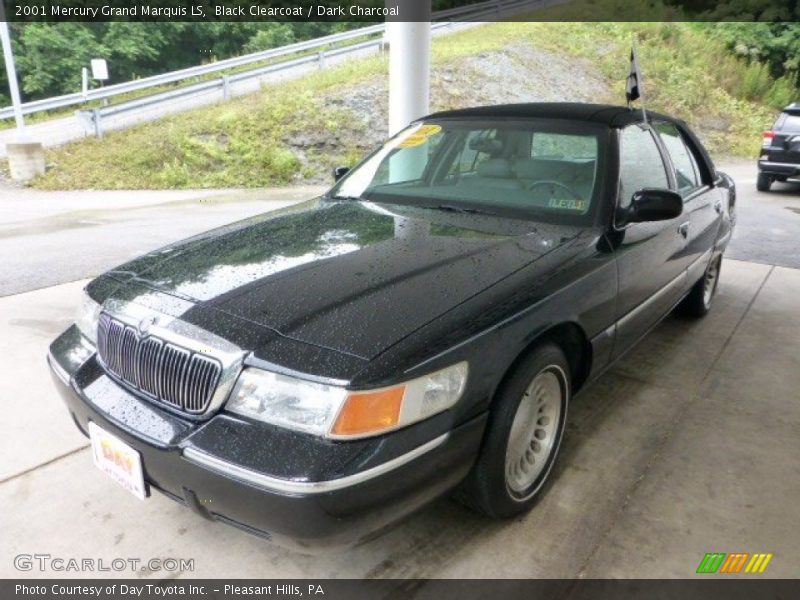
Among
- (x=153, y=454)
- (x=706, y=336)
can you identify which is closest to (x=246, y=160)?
(x=706, y=336)

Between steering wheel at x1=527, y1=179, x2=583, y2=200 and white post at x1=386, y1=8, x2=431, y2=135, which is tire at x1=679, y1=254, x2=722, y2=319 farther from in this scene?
white post at x1=386, y1=8, x2=431, y2=135

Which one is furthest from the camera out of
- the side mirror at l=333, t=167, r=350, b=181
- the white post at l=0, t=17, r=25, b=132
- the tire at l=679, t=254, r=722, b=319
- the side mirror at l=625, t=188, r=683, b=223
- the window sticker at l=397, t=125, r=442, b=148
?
the white post at l=0, t=17, r=25, b=132

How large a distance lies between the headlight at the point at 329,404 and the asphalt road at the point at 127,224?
419 cm

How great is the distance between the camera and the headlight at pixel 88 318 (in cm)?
238

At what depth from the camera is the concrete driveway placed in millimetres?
2230

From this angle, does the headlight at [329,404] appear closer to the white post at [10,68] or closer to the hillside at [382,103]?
the hillside at [382,103]

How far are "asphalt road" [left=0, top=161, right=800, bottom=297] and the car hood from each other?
3443mm

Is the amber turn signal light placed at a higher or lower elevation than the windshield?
lower

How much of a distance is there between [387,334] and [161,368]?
2.39 ft

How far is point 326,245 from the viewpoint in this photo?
8.53 feet

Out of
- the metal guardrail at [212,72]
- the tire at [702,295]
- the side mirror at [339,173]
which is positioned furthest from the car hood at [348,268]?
the metal guardrail at [212,72]

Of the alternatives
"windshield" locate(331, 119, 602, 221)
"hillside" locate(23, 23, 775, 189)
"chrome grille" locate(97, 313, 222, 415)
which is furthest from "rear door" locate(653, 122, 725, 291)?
"hillside" locate(23, 23, 775, 189)

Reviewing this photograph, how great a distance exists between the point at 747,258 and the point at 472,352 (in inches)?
219

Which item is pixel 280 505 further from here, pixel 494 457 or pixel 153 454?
pixel 494 457
